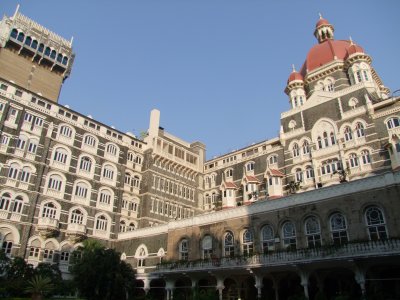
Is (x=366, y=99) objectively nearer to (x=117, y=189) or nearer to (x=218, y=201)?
(x=218, y=201)

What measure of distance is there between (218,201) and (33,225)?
25.9m

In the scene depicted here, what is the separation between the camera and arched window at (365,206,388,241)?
85.1 feet

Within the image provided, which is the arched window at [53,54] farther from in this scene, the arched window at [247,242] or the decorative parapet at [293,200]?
the arched window at [247,242]

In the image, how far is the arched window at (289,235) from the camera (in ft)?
98.6

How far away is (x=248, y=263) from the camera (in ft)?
95.9

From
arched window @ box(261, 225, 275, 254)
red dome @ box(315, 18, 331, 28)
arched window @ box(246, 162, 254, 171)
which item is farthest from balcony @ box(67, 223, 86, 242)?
red dome @ box(315, 18, 331, 28)

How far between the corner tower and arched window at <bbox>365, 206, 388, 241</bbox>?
4543 cm

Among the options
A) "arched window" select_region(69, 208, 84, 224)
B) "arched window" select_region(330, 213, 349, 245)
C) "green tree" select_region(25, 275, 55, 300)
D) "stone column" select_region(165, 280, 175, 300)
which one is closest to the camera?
"green tree" select_region(25, 275, 55, 300)

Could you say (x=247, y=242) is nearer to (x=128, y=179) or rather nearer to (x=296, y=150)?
(x=296, y=150)

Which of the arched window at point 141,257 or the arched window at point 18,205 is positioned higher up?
the arched window at point 18,205

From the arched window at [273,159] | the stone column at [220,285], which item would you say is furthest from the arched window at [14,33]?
the stone column at [220,285]

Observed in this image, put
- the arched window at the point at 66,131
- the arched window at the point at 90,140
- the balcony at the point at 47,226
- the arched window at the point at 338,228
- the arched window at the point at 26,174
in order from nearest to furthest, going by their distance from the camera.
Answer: the arched window at the point at 338,228, the balcony at the point at 47,226, the arched window at the point at 26,174, the arched window at the point at 66,131, the arched window at the point at 90,140

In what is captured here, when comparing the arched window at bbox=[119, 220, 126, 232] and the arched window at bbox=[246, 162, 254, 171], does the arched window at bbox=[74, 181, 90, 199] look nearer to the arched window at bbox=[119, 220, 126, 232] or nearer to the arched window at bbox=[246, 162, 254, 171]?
the arched window at bbox=[119, 220, 126, 232]

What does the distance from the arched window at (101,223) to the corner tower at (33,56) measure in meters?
20.9
